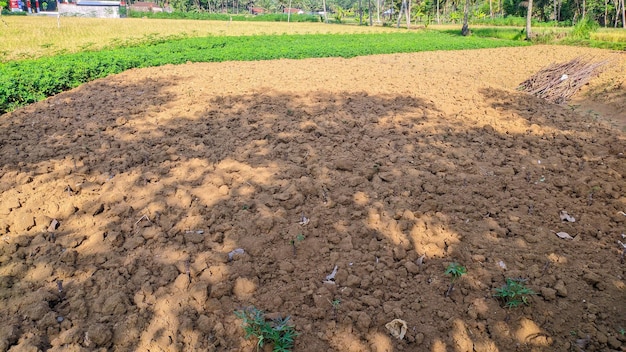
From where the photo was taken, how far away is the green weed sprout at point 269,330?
254cm

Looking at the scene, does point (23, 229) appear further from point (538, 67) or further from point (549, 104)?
point (538, 67)

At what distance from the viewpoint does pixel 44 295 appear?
116 inches

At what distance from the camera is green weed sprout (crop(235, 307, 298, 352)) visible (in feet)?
8.33

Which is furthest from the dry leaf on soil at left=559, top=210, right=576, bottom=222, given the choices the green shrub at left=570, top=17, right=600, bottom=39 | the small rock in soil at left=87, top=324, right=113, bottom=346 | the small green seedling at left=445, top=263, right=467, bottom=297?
the green shrub at left=570, top=17, right=600, bottom=39

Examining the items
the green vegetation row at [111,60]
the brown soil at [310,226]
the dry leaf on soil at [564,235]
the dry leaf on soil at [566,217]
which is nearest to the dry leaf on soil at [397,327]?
the brown soil at [310,226]

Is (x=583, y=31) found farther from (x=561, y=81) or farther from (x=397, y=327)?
(x=397, y=327)

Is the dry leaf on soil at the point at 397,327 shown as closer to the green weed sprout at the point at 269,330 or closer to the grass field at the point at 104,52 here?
the green weed sprout at the point at 269,330


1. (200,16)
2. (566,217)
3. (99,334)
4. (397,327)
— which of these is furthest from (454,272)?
(200,16)

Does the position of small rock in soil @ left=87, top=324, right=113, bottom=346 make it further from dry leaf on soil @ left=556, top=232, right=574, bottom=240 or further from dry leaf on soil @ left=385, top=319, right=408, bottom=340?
dry leaf on soil @ left=556, top=232, right=574, bottom=240

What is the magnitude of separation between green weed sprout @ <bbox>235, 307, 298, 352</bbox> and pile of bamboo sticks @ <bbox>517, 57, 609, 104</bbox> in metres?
10.2

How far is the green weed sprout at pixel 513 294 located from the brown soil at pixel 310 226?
0.07m

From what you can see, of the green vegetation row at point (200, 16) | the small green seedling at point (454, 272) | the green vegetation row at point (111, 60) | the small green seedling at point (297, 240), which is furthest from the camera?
the green vegetation row at point (200, 16)

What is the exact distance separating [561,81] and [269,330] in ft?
39.2

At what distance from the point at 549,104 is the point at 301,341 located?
8674mm
